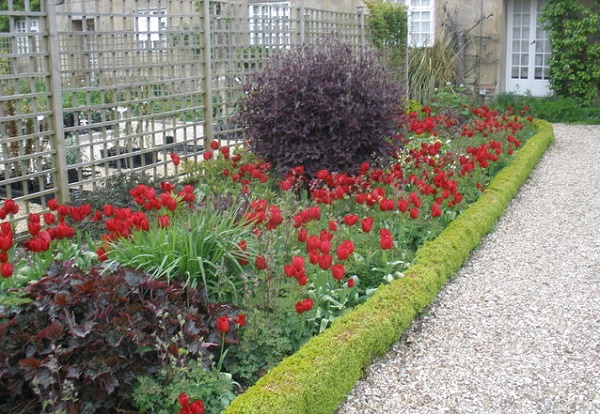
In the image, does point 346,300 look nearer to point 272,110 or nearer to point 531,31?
point 272,110

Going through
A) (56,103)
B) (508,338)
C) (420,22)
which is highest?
(420,22)

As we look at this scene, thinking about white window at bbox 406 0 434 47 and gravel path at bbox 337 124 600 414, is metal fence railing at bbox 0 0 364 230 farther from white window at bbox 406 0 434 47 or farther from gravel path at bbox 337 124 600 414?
white window at bbox 406 0 434 47

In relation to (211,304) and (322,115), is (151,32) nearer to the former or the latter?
(322,115)

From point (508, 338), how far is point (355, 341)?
3.98 ft

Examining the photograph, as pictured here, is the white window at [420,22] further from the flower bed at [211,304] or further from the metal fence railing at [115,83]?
the flower bed at [211,304]

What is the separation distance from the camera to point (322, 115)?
764 centimetres

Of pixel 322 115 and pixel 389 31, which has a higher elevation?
pixel 389 31

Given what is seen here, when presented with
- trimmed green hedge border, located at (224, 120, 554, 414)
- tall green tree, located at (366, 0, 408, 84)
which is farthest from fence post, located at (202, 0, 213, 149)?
tall green tree, located at (366, 0, 408, 84)

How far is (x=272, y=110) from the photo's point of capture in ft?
25.1

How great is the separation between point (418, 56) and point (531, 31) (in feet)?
9.25

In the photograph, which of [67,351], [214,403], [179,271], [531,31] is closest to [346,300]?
[179,271]

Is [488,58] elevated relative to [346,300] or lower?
elevated

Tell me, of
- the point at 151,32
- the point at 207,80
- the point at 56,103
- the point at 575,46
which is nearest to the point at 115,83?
the point at 151,32

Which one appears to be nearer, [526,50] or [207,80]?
[207,80]
